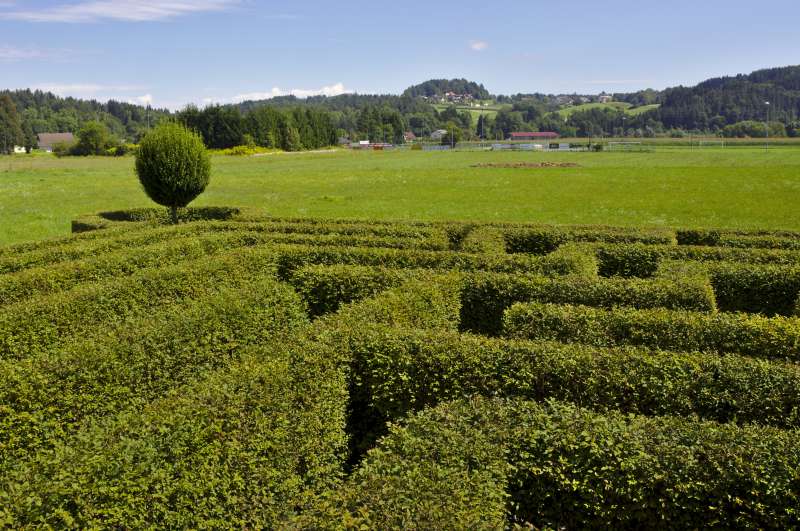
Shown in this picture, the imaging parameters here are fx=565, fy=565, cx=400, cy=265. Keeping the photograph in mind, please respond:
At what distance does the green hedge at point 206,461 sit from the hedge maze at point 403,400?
0.08 feet

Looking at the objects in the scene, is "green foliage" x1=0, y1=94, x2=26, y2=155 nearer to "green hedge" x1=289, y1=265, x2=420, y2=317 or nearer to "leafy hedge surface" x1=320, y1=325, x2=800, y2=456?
"green hedge" x1=289, y1=265, x2=420, y2=317

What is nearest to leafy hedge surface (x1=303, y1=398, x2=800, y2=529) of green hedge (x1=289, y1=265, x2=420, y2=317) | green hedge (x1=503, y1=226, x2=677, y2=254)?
green hedge (x1=289, y1=265, x2=420, y2=317)

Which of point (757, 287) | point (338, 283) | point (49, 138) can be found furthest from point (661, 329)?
point (49, 138)

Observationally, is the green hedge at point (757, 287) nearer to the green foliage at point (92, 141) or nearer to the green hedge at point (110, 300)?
the green hedge at point (110, 300)

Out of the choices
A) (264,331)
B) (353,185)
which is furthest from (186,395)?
(353,185)

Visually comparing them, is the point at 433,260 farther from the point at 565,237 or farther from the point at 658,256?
the point at 658,256

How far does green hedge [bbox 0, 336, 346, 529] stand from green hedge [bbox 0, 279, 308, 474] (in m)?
0.59

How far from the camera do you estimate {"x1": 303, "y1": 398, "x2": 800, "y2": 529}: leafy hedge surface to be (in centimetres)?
521

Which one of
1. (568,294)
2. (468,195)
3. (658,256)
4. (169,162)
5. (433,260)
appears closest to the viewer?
(568,294)

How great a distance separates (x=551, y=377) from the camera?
25.5ft

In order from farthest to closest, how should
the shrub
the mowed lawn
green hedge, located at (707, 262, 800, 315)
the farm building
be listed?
the farm building → the mowed lawn → green hedge, located at (707, 262, 800, 315) → the shrub

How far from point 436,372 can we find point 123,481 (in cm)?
416

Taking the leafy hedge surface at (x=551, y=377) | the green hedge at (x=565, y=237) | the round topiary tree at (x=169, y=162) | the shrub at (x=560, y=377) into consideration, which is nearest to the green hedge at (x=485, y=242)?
the green hedge at (x=565, y=237)

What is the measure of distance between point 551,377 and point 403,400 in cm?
209
